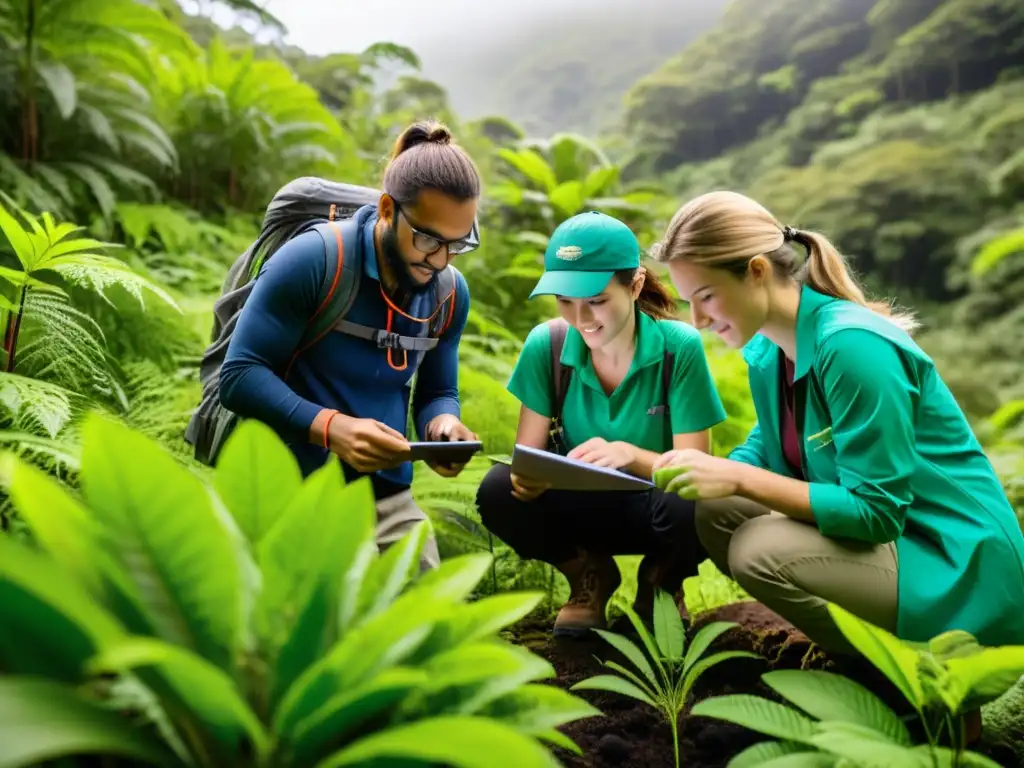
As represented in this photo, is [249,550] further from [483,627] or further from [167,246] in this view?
[167,246]

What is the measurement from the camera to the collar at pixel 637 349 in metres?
2.26

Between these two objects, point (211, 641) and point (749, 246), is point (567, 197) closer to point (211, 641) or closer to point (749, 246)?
point (749, 246)

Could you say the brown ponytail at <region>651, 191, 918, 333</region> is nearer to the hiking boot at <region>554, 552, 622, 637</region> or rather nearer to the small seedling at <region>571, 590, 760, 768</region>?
the small seedling at <region>571, 590, 760, 768</region>

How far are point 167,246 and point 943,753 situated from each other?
4113 millimetres

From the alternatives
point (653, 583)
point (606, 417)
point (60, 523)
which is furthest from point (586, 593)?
point (60, 523)

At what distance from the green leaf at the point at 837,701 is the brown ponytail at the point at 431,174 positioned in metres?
1.30

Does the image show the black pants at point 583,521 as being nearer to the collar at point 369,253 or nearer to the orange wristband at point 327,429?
the orange wristband at point 327,429

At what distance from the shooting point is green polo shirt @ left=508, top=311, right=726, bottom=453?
2254 millimetres

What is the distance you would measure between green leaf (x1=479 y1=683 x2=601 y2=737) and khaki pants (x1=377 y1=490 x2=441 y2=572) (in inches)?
44.0

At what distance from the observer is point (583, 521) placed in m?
2.32

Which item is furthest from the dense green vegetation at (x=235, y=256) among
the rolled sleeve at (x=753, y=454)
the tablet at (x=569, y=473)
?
the rolled sleeve at (x=753, y=454)

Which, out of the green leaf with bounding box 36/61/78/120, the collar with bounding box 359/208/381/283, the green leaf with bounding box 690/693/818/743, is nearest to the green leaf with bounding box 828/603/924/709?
the green leaf with bounding box 690/693/818/743

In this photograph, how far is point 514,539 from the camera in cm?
237

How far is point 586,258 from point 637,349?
1.13ft
